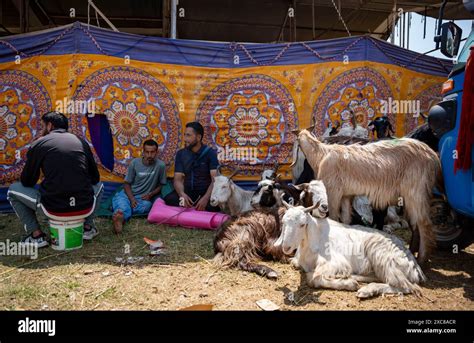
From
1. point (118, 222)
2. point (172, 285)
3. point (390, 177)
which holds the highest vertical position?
point (390, 177)

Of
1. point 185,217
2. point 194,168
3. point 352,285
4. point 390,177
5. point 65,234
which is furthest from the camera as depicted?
point 194,168

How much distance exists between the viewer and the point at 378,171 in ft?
11.6

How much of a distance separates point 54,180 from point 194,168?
219 centimetres

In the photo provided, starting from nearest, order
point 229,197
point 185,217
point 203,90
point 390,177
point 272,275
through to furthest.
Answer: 1. point 272,275
2. point 390,177
3. point 185,217
4. point 229,197
5. point 203,90

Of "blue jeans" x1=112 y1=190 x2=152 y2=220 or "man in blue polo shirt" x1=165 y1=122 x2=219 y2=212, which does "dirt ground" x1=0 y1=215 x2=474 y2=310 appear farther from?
"man in blue polo shirt" x1=165 y1=122 x2=219 y2=212

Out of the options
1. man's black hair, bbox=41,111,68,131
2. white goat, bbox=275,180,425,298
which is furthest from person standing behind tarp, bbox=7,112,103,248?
white goat, bbox=275,180,425,298

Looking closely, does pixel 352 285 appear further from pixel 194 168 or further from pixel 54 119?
pixel 54 119

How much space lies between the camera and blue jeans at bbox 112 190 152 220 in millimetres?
5188

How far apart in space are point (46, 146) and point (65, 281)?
1575 millimetres

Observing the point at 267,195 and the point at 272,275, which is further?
the point at 267,195

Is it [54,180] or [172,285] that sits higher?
[54,180]

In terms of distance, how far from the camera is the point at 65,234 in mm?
3982

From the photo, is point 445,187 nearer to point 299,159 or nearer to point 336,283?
point 336,283

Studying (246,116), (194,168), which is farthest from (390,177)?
(246,116)
